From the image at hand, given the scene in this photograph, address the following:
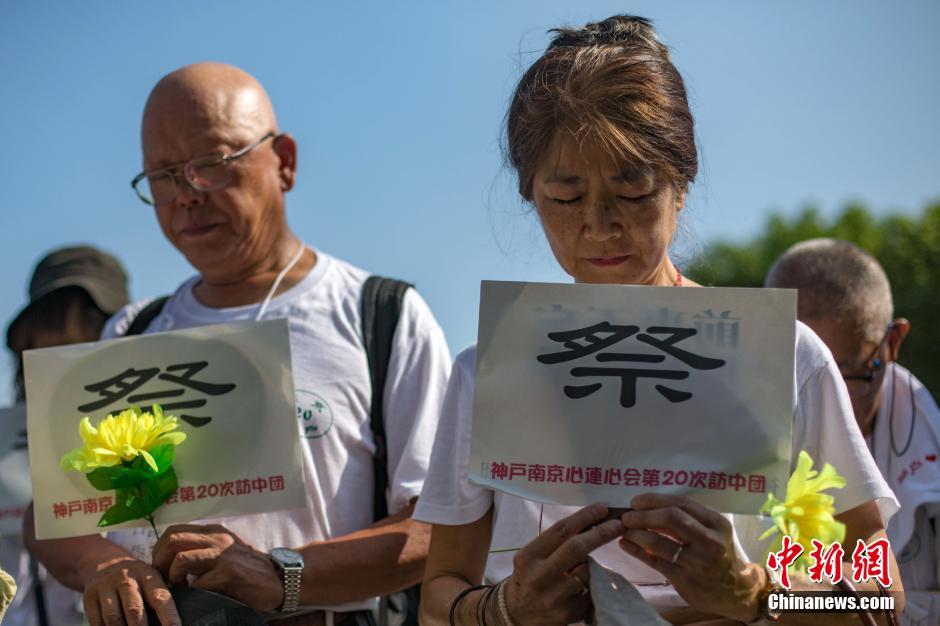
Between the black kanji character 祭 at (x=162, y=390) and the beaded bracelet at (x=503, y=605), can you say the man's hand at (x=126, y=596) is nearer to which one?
the black kanji character 祭 at (x=162, y=390)

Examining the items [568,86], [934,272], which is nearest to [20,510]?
[568,86]

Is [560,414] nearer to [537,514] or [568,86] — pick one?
[537,514]

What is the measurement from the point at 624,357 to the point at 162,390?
4.46 feet

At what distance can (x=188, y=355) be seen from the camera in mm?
3051

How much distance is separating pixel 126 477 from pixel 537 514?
1.04 metres

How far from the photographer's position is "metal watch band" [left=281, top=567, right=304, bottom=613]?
117 inches

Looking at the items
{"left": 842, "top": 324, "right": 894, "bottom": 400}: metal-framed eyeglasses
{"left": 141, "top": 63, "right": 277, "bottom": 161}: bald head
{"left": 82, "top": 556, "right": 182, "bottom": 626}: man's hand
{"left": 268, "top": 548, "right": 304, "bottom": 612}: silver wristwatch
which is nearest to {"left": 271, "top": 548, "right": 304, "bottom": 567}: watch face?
{"left": 268, "top": 548, "right": 304, "bottom": 612}: silver wristwatch

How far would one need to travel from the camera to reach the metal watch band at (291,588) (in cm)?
297

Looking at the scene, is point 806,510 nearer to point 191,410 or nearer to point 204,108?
point 191,410

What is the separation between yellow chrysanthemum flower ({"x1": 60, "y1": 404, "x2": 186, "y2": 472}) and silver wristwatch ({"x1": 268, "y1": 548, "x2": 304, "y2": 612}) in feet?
1.39

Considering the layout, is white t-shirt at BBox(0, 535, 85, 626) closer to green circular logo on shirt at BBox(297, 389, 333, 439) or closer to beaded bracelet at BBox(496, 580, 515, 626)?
green circular logo on shirt at BBox(297, 389, 333, 439)

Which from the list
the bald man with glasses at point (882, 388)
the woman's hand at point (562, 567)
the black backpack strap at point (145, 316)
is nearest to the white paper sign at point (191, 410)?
the black backpack strap at point (145, 316)

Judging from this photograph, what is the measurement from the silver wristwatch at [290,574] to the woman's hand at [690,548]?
1.16m

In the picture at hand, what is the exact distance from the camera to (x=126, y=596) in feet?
9.08
